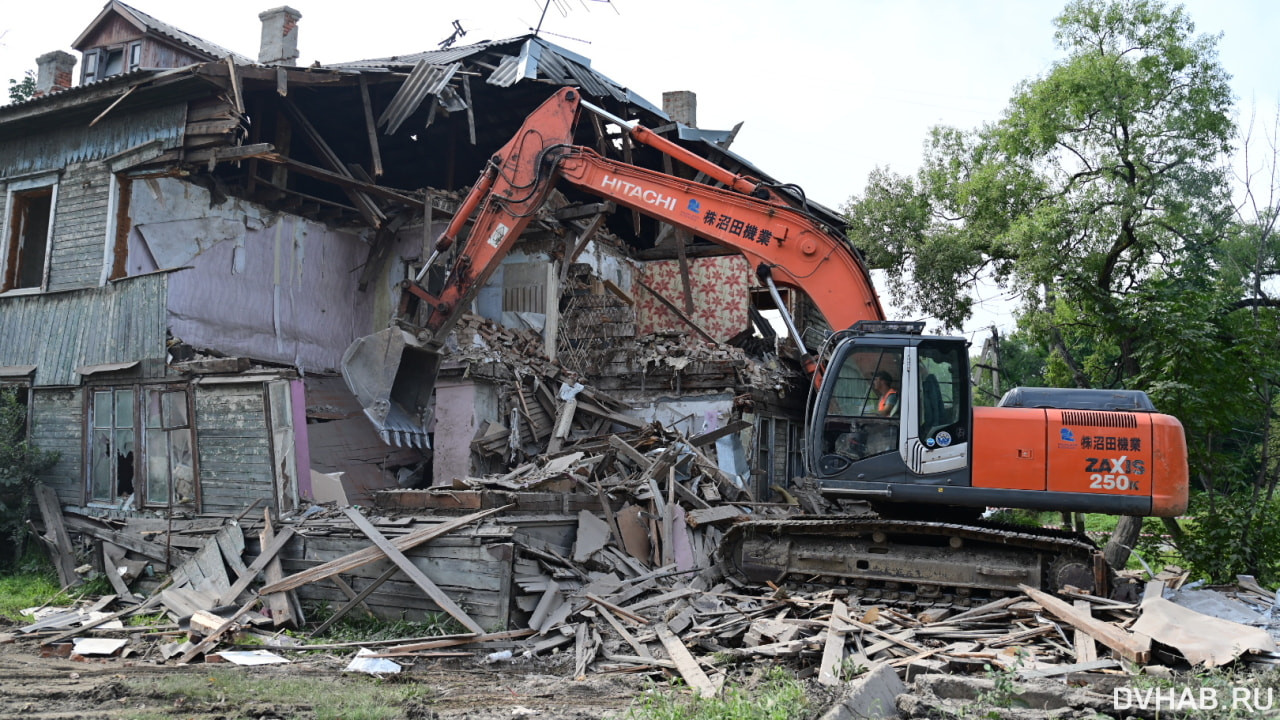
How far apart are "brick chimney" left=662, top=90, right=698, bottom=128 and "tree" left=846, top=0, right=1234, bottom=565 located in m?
5.07

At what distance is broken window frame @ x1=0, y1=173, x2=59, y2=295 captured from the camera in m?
14.0

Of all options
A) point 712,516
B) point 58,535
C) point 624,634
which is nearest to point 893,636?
point 624,634

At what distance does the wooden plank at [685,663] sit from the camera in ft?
20.4

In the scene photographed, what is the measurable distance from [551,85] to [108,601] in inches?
Answer: 396

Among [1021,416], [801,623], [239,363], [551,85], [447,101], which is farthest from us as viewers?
[551,85]

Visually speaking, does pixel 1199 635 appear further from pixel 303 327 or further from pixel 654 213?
pixel 303 327

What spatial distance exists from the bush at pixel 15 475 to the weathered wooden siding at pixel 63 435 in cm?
14

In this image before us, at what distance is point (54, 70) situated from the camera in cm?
1817

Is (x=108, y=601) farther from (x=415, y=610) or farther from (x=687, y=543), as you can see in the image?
(x=687, y=543)

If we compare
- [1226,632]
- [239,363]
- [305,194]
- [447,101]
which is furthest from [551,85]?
[1226,632]

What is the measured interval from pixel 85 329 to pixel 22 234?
8.63 feet

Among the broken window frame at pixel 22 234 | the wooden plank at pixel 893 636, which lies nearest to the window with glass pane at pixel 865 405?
the wooden plank at pixel 893 636

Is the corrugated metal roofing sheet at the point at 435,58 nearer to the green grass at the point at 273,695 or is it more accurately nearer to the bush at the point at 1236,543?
the green grass at the point at 273,695

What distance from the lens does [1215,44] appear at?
15.7 m
